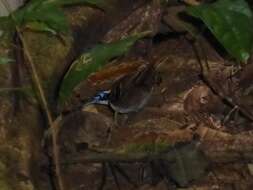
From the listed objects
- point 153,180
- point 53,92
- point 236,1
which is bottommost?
point 153,180

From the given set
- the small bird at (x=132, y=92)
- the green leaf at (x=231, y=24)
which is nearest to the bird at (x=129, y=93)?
the small bird at (x=132, y=92)

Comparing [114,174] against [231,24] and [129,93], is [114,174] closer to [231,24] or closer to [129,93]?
[129,93]

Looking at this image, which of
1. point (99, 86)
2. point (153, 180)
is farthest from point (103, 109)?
point (153, 180)

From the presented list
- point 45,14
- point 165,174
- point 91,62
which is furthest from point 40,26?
point 165,174

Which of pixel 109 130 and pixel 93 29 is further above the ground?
pixel 93 29

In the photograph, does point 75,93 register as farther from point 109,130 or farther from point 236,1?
point 236,1

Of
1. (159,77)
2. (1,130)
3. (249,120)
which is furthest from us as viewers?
(159,77)

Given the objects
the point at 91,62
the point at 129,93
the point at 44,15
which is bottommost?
the point at 129,93

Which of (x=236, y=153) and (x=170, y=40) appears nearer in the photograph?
(x=236, y=153)
